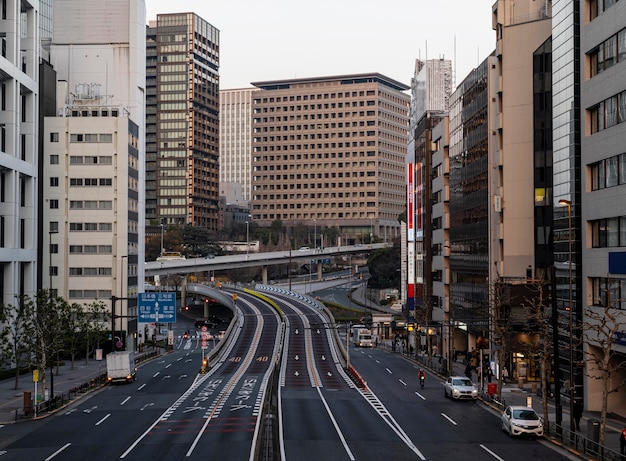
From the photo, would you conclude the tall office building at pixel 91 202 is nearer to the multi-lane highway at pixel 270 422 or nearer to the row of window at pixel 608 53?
the multi-lane highway at pixel 270 422

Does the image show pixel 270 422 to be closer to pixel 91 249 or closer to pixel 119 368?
pixel 119 368

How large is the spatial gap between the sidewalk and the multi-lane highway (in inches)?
58.0

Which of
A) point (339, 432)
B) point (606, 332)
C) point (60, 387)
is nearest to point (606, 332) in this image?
point (606, 332)

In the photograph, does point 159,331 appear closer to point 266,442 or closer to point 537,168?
point 537,168

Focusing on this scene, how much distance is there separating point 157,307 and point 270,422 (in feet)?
144

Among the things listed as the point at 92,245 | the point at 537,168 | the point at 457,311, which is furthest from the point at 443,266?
the point at 92,245

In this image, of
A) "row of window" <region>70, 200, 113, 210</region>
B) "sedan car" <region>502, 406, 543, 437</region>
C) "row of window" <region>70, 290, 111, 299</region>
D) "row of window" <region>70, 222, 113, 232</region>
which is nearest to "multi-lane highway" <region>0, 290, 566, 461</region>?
"sedan car" <region>502, 406, 543, 437</region>

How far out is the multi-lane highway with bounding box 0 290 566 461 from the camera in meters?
35.2

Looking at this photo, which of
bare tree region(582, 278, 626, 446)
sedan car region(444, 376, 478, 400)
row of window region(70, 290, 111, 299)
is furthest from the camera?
row of window region(70, 290, 111, 299)

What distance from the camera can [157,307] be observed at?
82.2 metres

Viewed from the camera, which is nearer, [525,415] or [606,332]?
[525,415]

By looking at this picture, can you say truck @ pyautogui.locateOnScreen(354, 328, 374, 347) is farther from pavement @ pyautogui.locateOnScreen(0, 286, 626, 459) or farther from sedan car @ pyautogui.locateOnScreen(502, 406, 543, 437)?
sedan car @ pyautogui.locateOnScreen(502, 406, 543, 437)

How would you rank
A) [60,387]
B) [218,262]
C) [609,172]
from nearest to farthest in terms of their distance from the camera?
[609,172] → [60,387] → [218,262]

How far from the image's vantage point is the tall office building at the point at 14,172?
8125 cm
